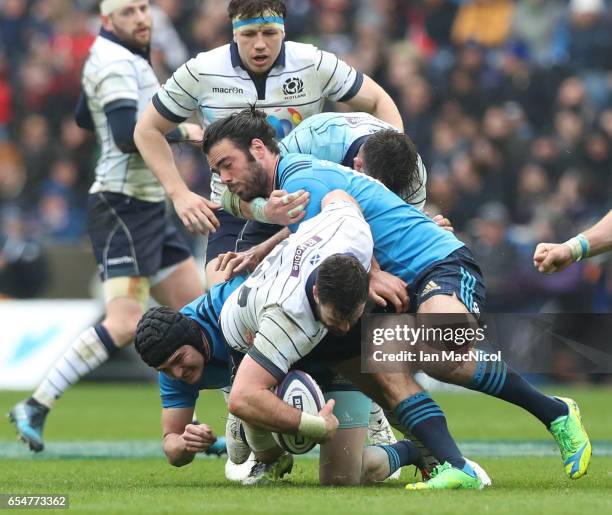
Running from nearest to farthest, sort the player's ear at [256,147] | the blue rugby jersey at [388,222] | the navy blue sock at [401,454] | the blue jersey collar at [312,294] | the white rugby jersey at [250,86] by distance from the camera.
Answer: the blue jersey collar at [312,294] → the blue rugby jersey at [388,222] → the player's ear at [256,147] → the navy blue sock at [401,454] → the white rugby jersey at [250,86]

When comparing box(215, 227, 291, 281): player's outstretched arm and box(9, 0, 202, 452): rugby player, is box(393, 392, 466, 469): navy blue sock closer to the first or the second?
box(215, 227, 291, 281): player's outstretched arm

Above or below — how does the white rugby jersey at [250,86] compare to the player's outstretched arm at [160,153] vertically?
above

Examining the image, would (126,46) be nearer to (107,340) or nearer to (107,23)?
(107,23)

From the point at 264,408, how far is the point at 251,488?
832 mm

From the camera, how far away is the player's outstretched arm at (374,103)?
8.53 metres

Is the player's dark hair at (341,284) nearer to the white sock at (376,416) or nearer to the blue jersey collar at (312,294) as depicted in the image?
the blue jersey collar at (312,294)

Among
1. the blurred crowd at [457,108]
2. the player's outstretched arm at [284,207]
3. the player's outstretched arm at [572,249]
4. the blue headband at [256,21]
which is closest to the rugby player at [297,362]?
the player's outstretched arm at [284,207]

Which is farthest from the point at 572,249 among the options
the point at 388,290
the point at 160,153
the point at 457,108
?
the point at 457,108

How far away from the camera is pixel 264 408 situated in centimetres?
625

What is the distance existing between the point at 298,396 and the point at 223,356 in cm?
74

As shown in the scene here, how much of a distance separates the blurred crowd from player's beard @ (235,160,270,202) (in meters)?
7.79

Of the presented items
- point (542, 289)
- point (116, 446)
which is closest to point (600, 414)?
point (542, 289)

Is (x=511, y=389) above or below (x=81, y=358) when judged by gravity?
above

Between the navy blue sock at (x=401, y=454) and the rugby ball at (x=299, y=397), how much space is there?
76 cm
